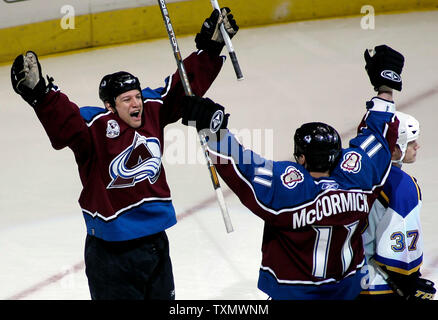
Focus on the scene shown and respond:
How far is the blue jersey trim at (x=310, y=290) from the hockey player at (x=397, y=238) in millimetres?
205

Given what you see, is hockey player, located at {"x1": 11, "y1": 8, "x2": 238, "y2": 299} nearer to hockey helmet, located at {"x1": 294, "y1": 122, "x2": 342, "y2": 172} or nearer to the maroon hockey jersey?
the maroon hockey jersey

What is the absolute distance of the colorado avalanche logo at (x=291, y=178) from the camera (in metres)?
2.86

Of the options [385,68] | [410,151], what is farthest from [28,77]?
→ [410,151]

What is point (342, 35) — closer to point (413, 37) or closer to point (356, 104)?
point (413, 37)

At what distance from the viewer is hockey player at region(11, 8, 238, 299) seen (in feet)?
10.9

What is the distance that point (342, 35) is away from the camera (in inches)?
306

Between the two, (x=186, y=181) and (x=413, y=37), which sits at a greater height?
(x=413, y=37)

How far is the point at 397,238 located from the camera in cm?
317

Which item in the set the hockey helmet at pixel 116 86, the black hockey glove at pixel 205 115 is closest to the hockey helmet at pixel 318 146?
the black hockey glove at pixel 205 115

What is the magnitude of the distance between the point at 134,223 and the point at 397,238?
101cm

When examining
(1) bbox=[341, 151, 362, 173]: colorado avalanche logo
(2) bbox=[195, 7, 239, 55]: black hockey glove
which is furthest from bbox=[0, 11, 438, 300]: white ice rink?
(1) bbox=[341, 151, 362, 173]: colorado avalanche logo

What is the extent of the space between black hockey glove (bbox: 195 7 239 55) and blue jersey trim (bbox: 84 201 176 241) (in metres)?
0.66

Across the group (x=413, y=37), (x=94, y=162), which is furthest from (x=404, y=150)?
(x=413, y=37)
